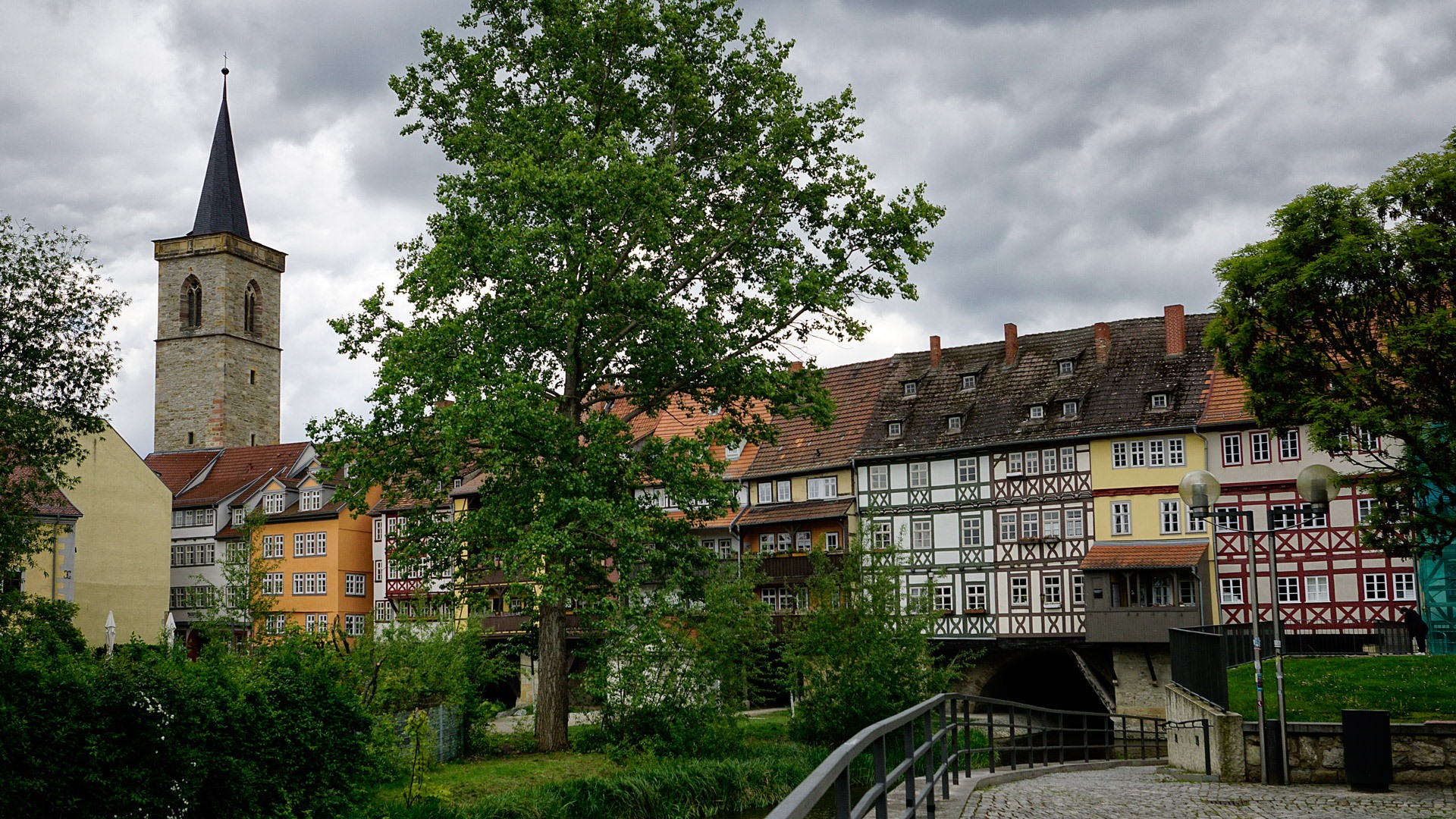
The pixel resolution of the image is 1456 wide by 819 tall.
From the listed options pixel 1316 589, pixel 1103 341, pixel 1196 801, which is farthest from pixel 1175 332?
pixel 1196 801

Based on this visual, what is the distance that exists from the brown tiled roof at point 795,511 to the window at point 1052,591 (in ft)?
22.6

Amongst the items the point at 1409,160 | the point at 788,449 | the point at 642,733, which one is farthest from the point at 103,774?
the point at 788,449

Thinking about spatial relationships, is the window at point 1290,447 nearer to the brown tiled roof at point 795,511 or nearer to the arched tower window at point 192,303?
the brown tiled roof at point 795,511

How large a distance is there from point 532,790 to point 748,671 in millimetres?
7264

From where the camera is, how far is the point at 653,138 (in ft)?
84.4

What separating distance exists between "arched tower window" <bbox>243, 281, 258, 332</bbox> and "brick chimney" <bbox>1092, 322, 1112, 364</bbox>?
59.5m

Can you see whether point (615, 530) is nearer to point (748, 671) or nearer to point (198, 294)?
point (748, 671)

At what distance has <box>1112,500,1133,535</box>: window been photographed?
38.7 metres

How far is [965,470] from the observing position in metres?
41.9

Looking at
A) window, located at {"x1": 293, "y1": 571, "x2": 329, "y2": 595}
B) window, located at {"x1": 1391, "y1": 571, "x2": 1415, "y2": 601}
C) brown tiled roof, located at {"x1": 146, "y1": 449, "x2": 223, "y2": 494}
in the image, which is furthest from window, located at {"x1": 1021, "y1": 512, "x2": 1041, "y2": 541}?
brown tiled roof, located at {"x1": 146, "y1": 449, "x2": 223, "y2": 494}

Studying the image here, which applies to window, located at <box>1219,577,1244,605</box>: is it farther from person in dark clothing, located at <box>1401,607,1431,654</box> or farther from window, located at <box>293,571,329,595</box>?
window, located at <box>293,571,329,595</box>

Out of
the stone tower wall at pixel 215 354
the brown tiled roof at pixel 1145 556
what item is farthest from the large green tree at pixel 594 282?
the stone tower wall at pixel 215 354

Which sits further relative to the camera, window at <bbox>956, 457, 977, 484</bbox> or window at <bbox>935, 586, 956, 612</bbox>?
window at <bbox>956, 457, 977, 484</bbox>

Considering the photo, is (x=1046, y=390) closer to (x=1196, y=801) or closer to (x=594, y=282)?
(x=594, y=282)
